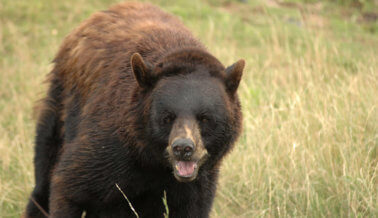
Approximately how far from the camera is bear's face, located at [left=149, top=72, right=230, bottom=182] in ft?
13.5

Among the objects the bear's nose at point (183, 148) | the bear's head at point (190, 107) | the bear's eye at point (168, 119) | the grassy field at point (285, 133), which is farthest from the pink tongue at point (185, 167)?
the grassy field at point (285, 133)

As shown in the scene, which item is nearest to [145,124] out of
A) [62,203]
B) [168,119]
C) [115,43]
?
[168,119]

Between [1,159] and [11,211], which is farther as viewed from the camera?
[1,159]

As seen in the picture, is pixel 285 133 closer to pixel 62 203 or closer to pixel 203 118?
pixel 203 118

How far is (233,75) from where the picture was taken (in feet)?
14.8

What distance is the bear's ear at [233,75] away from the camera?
14.7ft

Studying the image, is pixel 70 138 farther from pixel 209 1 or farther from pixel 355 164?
pixel 209 1

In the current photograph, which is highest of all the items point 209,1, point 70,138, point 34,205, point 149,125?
point 149,125

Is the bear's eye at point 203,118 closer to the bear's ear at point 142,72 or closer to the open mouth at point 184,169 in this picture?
the open mouth at point 184,169

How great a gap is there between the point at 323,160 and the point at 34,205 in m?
2.56

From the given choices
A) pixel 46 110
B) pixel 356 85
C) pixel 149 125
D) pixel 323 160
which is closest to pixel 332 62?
pixel 356 85

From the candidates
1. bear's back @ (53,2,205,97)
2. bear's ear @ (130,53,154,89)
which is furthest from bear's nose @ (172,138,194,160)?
bear's back @ (53,2,205,97)

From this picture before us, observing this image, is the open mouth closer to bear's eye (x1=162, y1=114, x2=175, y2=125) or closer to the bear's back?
bear's eye (x1=162, y1=114, x2=175, y2=125)

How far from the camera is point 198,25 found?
37.8 ft
